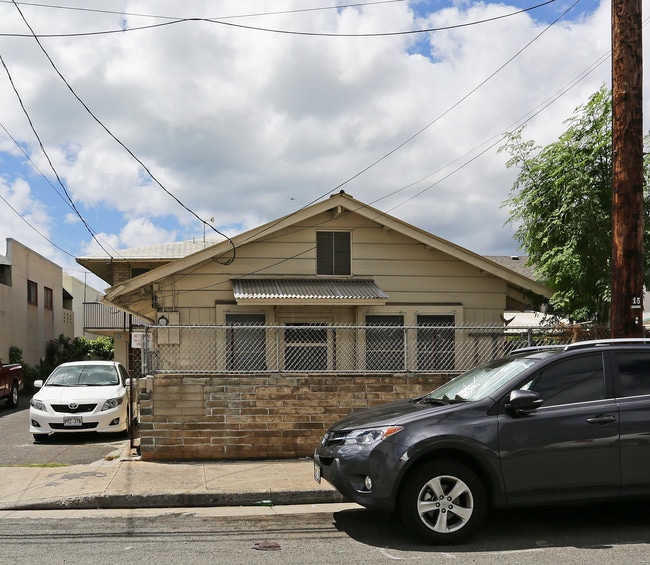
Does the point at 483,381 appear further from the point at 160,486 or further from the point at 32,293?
the point at 32,293

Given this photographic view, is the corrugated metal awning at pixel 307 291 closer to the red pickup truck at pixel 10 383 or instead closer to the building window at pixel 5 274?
the red pickup truck at pixel 10 383

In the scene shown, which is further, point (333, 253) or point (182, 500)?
point (333, 253)

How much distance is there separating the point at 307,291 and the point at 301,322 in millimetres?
791

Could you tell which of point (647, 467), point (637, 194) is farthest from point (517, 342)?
point (647, 467)

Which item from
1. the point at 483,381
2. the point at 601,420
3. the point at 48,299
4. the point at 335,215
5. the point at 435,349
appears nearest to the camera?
the point at 601,420

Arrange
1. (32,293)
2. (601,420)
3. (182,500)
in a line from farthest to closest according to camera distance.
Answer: (32,293), (182,500), (601,420)

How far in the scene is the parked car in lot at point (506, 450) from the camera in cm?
606

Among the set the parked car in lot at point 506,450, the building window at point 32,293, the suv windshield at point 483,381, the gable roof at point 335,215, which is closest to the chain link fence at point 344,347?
the gable roof at point 335,215

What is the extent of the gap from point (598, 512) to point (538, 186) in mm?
6543

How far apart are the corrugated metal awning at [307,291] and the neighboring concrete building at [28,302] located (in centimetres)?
1617

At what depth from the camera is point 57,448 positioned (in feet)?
39.1

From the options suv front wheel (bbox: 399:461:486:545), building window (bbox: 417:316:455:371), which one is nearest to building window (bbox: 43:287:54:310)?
building window (bbox: 417:316:455:371)

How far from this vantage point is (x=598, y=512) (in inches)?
281

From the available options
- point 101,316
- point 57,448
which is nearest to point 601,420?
point 57,448
